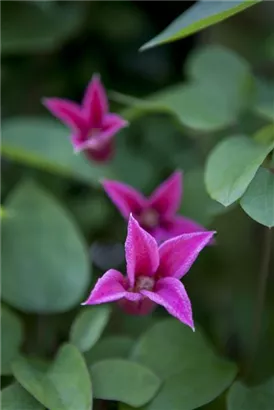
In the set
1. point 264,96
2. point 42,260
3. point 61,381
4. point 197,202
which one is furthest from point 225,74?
point 61,381

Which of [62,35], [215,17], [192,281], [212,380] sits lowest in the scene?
[192,281]

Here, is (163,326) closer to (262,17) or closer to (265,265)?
(265,265)

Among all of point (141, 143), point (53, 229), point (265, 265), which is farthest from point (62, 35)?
point (265, 265)

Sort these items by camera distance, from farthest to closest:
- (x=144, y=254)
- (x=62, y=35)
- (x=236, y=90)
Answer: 1. (x=62, y=35)
2. (x=236, y=90)
3. (x=144, y=254)

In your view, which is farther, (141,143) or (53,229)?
(141,143)

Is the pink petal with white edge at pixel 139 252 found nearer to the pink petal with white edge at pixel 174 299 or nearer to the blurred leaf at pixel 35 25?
the pink petal with white edge at pixel 174 299

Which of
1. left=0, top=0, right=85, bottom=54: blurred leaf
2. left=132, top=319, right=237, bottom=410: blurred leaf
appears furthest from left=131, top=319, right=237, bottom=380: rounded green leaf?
left=0, top=0, right=85, bottom=54: blurred leaf

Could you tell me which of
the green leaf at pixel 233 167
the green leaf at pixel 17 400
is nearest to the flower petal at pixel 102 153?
the green leaf at pixel 233 167
